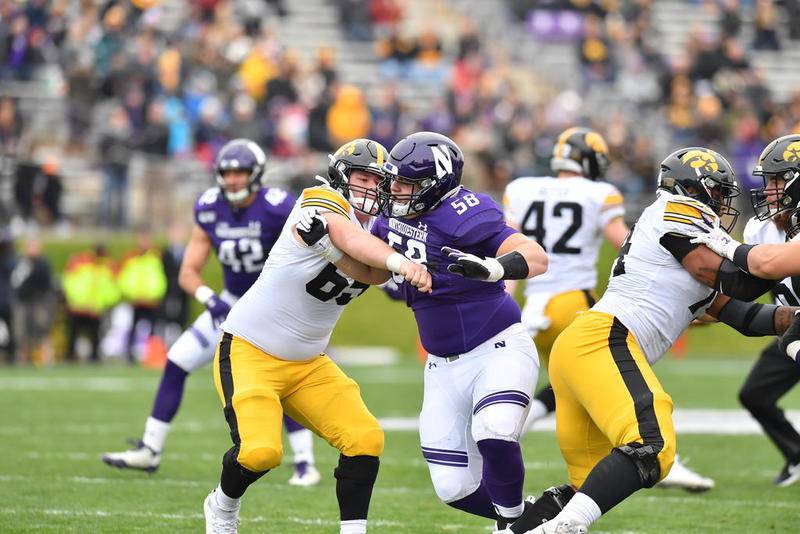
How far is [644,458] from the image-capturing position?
17.6 feet

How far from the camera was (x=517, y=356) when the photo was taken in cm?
591

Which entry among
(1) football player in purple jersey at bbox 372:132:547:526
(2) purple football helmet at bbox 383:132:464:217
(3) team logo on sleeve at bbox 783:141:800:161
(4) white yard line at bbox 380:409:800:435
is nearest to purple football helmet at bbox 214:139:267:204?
(1) football player in purple jersey at bbox 372:132:547:526

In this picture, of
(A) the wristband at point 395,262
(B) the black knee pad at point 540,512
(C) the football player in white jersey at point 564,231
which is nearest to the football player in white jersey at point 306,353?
(A) the wristband at point 395,262

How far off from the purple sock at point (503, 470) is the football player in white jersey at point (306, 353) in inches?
21.5

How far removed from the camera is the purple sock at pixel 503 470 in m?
5.67

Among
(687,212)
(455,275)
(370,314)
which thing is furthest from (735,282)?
(370,314)

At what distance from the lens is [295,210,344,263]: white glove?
5707 millimetres

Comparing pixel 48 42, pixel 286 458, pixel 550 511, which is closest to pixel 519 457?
pixel 550 511

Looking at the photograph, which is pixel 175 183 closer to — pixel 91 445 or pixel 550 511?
pixel 91 445

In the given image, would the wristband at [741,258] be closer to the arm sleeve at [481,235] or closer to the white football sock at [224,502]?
the arm sleeve at [481,235]

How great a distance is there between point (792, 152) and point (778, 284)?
959 millimetres

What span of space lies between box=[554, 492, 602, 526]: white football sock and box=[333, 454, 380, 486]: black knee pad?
0.97 metres

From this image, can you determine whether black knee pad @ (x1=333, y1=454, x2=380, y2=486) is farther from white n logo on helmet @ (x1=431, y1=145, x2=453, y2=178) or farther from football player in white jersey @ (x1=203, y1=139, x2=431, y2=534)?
white n logo on helmet @ (x1=431, y1=145, x2=453, y2=178)

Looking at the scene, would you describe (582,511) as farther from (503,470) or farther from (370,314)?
(370,314)
